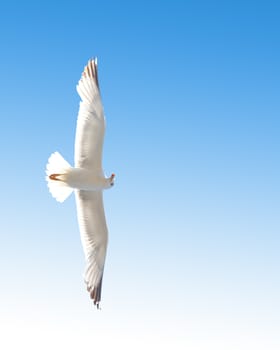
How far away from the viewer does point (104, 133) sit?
54.4ft

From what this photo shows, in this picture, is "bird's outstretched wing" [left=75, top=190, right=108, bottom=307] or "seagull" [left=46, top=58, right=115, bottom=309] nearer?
"seagull" [left=46, top=58, right=115, bottom=309]

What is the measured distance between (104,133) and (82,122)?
25.6 inches

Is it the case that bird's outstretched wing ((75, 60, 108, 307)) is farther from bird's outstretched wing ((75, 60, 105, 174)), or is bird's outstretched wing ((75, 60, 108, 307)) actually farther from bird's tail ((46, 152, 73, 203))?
bird's tail ((46, 152, 73, 203))

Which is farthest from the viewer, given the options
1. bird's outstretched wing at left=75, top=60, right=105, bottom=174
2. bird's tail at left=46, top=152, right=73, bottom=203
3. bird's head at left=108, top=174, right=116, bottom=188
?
bird's head at left=108, top=174, right=116, bottom=188

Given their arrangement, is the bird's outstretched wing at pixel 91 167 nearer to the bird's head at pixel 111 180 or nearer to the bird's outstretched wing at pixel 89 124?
the bird's outstretched wing at pixel 89 124

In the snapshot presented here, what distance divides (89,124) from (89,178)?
137 centimetres

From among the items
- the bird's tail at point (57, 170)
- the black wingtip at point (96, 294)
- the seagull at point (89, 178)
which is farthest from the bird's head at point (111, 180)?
the black wingtip at point (96, 294)

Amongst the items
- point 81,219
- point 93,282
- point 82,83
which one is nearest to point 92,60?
point 82,83

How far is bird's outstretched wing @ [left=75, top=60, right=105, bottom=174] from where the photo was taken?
1620cm

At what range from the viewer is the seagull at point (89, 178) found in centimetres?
1627

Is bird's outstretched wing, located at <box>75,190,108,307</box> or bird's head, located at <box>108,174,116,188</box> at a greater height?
bird's head, located at <box>108,174,116,188</box>

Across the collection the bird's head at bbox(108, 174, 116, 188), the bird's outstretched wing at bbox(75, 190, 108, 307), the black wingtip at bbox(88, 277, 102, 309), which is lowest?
the black wingtip at bbox(88, 277, 102, 309)

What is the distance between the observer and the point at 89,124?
16.4 m

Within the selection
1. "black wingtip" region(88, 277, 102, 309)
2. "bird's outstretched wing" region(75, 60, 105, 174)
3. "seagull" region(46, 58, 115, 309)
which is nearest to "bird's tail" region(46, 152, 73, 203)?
"seagull" region(46, 58, 115, 309)
